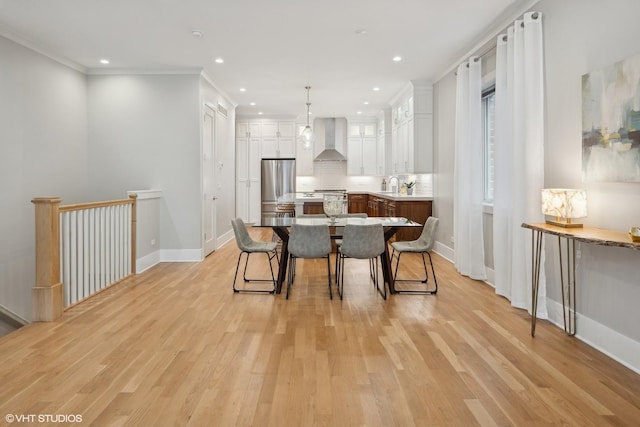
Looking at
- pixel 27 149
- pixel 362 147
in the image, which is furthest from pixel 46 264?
pixel 362 147

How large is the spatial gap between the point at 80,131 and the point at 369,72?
4.43 m

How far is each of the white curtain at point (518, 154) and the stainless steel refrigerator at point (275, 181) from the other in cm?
669

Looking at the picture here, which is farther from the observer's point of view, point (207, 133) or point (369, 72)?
point (207, 133)

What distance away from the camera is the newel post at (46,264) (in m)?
3.54

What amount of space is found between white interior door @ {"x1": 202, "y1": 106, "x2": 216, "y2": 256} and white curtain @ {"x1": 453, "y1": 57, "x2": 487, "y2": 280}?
12.6 ft

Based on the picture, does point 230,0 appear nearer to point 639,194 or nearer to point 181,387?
point 181,387

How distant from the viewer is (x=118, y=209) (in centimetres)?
498

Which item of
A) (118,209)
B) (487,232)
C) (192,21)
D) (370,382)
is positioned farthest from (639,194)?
(118,209)

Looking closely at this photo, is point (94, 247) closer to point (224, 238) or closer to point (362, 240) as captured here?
point (362, 240)

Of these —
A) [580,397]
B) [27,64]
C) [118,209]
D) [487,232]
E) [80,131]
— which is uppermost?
[27,64]

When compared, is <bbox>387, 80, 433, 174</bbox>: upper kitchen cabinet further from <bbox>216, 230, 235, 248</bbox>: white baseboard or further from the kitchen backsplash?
<bbox>216, 230, 235, 248</bbox>: white baseboard

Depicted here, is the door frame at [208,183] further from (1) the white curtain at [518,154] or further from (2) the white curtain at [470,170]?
(1) the white curtain at [518,154]

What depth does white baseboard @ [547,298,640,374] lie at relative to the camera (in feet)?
8.49

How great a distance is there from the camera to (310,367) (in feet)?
8.62
